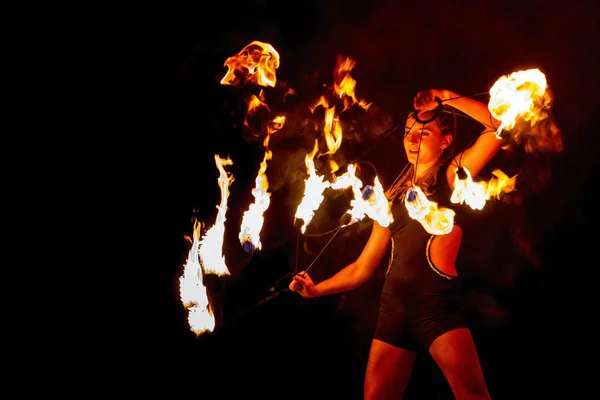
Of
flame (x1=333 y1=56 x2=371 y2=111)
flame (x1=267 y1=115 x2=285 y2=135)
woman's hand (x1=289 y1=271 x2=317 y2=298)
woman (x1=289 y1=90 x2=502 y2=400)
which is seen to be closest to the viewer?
woman (x1=289 y1=90 x2=502 y2=400)

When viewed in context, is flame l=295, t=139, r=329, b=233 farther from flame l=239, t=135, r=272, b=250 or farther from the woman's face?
the woman's face

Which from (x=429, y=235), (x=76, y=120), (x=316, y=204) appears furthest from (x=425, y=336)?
(x=76, y=120)

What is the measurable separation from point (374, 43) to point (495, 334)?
7.17 feet

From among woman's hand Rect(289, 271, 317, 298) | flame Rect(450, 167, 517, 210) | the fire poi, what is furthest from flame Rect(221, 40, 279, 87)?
flame Rect(450, 167, 517, 210)

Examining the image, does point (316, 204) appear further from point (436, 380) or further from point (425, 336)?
point (436, 380)

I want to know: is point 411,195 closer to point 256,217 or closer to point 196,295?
point 256,217

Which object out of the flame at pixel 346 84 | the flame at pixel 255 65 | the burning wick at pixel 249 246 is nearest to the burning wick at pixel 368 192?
the burning wick at pixel 249 246

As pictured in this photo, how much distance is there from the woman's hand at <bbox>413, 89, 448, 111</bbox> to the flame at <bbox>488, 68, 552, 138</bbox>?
1.09 ft

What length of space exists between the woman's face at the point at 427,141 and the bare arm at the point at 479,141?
15 centimetres

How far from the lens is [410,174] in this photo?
12.3 ft

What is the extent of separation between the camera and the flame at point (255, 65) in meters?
4.30

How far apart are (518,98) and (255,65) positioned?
1.89 metres

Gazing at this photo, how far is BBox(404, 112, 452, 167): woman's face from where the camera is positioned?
3.61 m

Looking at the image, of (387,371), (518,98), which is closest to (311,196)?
(387,371)
